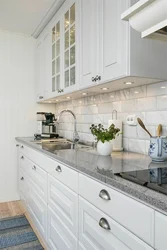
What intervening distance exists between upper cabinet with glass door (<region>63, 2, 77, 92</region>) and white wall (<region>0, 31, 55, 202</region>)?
120cm

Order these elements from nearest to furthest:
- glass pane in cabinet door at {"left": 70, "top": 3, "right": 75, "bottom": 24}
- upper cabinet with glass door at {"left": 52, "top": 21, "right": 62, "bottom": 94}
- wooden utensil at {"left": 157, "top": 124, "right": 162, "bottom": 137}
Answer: wooden utensil at {"left": 157, "top": 124, "right": 162, "bottom": 137} → glass pane in cabinet door at {"left": 70, "top": 3, "right": 75, "bottom": 24} → upper cabinet with glass door at {"left": 52, "top": 21, "right": 62, "bottom": 94}

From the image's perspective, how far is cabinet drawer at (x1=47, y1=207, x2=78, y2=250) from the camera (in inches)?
58.7

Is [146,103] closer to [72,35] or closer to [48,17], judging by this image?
[72,35]

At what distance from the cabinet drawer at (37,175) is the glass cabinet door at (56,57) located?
879mm

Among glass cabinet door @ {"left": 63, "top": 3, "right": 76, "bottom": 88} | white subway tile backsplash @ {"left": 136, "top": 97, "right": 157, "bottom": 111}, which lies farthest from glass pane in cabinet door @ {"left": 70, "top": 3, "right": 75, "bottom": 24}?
white subway tile backsplash @ {"left": 136, "top": 97, "right": 157, "bottom": 111}

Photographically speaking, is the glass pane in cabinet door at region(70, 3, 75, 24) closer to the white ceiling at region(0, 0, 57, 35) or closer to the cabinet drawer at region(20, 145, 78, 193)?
the white ceiling at region(0, 0, 57, 35)

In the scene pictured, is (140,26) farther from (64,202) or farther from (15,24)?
(15,24)

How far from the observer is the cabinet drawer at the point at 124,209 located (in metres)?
0.83

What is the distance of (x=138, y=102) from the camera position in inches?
71.6

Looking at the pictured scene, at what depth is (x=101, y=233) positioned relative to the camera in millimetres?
1129

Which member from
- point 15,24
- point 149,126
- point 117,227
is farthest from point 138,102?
point 15,24

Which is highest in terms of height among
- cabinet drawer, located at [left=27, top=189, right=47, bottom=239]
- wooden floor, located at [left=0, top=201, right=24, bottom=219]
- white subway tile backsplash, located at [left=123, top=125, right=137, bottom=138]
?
white subway tile backsplash, located at [left=123, top=125, right=137, bottom=138]

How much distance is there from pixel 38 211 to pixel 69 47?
158 cm

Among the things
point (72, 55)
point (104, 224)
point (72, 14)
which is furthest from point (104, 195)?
point (72, 14)
